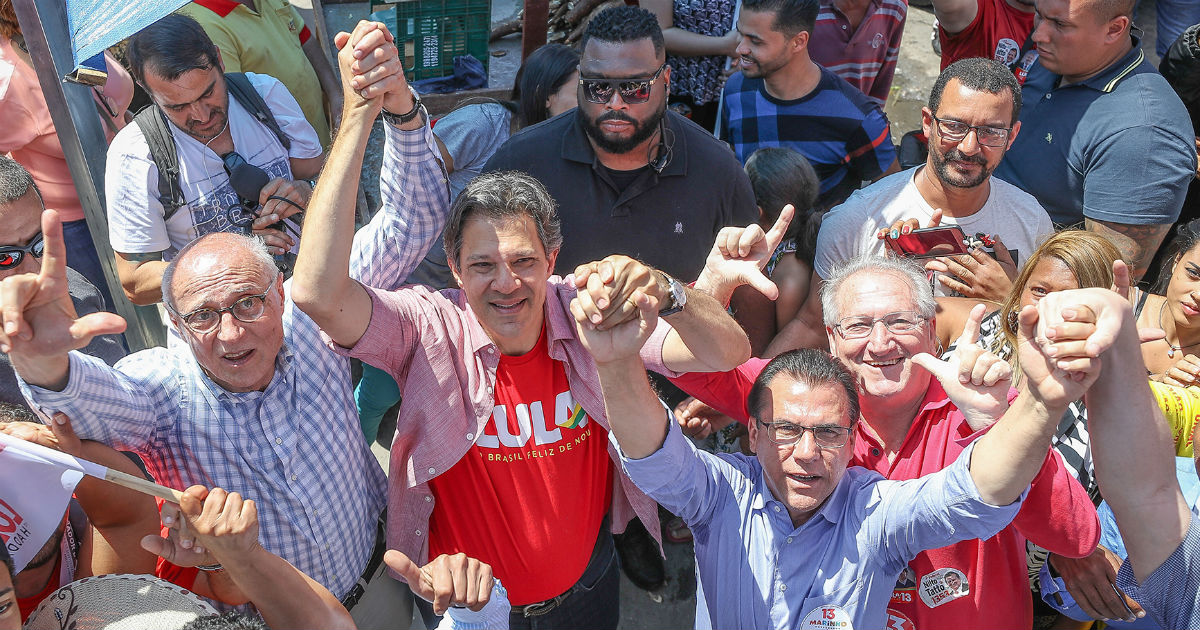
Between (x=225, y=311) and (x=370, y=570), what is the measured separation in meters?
0.92

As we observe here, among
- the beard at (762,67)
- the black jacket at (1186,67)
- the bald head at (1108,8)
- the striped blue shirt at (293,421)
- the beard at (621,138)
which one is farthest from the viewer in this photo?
the black jacket at (1186,67)

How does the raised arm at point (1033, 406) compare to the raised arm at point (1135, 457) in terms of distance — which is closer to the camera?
the raised arm at point (1033, 406)

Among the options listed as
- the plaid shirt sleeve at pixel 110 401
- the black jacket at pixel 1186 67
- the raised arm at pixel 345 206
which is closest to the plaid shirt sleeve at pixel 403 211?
the raised arm at pixel 345 206

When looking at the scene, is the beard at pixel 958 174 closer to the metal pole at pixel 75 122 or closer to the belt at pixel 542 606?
the belt at pixel 542 606

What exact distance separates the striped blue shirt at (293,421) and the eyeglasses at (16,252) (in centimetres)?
65

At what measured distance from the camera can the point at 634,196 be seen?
3279 millimetres

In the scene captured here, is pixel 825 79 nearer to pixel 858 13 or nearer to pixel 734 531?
pixel 858 13

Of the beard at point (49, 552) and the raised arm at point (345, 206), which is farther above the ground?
the raised arm at point (345, 206)

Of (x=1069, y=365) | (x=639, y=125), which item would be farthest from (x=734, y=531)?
(x=639, y=125)

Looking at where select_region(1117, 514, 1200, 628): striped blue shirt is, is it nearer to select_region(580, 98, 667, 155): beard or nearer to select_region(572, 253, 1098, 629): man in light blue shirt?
select_region(572, 253, 1098, 629): man in light blue shirt

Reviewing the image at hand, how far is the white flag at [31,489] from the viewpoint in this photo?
6.74ft

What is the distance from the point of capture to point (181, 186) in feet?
10.4

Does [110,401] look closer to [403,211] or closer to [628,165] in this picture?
[403,211]

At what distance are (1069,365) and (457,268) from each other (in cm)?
148
